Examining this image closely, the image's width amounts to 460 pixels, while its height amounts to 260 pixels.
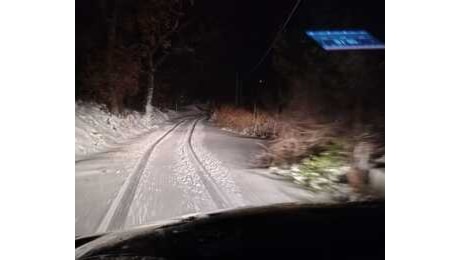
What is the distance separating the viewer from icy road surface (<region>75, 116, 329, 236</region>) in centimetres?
213

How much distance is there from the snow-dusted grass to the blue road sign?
41.4 inches

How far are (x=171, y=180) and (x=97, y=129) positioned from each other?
0.44 meters

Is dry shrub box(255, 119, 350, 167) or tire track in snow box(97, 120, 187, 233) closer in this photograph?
tire track in snow box(97, 120, 187, 233)

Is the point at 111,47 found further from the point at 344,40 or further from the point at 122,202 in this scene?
the point at 344,40

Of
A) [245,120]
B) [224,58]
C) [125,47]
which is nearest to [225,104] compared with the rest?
[245,120]

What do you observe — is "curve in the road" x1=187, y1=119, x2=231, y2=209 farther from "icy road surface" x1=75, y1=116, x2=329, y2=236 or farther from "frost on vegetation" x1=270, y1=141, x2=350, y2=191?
"frost on vegetation" x1=270, y1=141, x2=350, y2=191

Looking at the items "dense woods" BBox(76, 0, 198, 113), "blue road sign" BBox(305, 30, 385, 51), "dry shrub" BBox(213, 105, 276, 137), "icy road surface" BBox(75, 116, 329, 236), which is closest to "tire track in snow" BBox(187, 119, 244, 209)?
"icy road surface" BBox(75, 116, 329, 236)

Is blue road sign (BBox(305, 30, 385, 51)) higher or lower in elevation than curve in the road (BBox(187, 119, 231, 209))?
higher

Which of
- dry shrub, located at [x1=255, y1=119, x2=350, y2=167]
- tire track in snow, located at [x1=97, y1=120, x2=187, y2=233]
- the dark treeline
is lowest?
tire track in snow, located at [x1=97, y1=120, x2=187, y2=233]

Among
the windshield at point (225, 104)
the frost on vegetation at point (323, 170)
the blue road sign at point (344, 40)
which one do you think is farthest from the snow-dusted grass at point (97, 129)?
the blue road sign at point (344, 40)

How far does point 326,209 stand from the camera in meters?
2.26

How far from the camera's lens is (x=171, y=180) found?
7.17 ft

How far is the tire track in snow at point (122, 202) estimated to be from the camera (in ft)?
6.89
